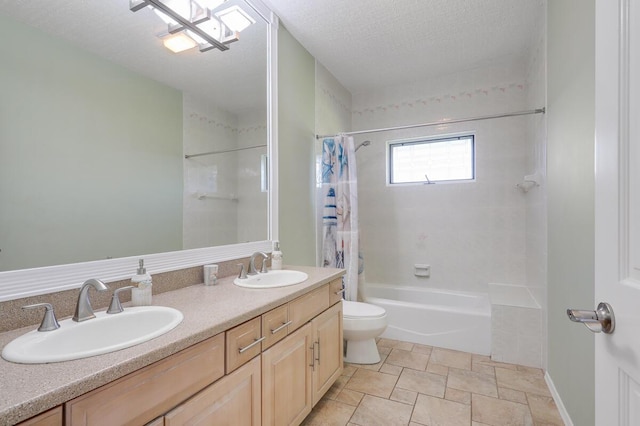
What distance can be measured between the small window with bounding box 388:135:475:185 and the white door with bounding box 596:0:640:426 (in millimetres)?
2634

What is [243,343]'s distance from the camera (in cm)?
116

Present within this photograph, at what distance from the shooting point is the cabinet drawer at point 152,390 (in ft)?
2.29

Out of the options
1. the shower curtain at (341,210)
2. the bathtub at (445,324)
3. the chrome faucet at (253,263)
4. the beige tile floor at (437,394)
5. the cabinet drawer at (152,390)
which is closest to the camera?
the cabinet drawer at (152,390)

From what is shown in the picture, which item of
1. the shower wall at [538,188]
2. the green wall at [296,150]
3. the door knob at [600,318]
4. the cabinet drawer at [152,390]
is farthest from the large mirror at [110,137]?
the shower wall at [538,188]

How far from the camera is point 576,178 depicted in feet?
4.91

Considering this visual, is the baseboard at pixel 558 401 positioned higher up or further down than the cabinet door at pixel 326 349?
further down

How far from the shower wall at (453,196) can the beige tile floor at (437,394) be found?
1.02 meters

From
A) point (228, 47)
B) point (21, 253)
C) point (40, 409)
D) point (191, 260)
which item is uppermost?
point (228, 47)

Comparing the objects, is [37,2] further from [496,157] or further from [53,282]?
[496,157]

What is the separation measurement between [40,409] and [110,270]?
2.30ft

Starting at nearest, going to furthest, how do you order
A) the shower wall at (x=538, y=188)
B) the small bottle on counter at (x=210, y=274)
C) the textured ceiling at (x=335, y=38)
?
the textured ceiling at (x=335, y=38), the small bottle on counter at (x=210, y=274), the shower wall at (x=538, y=188)

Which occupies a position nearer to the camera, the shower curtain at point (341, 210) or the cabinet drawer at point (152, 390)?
the cabinet drawer at point (152, 390)

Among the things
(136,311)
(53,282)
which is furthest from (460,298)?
(53,282)

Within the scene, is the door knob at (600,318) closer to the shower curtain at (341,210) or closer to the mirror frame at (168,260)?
the mirror frame at (168,260)
